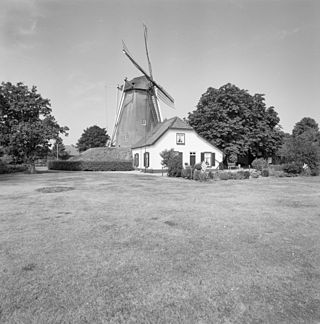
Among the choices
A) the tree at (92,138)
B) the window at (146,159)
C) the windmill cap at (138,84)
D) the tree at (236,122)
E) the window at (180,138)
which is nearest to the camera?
the window at (180,138)

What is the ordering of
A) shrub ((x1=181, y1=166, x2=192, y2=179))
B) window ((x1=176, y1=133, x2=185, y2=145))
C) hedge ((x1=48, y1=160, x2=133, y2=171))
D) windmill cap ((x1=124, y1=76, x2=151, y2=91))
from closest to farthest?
→ shrub ((x1=181, y1=166, x2=192, y2=179)), window ((x1=176, y1=133, x2=185, y2=145)), hedge ((x1=48, y1=160, x2=133, y2=171)), windmill cap ((x1=124, y1=76, x2=151, y2=91))

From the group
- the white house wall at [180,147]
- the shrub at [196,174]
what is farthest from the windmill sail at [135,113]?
the shrub at [196,174]

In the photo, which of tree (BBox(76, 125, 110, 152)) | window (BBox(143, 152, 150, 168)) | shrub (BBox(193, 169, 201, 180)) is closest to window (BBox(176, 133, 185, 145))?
window (BBox(143, 152, 150, 168))

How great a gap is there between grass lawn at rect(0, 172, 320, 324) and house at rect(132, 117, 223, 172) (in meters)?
21.3

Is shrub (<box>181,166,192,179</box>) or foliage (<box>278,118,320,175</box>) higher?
foliage (<box>278,118,320,175</box>)

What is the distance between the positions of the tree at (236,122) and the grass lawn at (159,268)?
27490 millimetres

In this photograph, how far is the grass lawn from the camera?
259cm

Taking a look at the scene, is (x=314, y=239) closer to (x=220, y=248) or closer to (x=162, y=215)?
(x=220, y=248)

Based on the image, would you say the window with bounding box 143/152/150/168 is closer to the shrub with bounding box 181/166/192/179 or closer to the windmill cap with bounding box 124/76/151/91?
the shrub with bounding box 181/166/192/179

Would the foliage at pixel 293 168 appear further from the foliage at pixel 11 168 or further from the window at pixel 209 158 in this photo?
the foliage at pixel 11 168

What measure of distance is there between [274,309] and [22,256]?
3.59 metres

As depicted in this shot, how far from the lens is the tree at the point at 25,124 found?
24.2m

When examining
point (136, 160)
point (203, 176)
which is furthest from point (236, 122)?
point (203, 176)

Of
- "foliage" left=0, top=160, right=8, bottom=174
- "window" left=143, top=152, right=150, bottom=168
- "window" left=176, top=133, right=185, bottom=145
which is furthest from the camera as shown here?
"window" left=143, top=152, right=150, bottom=168
